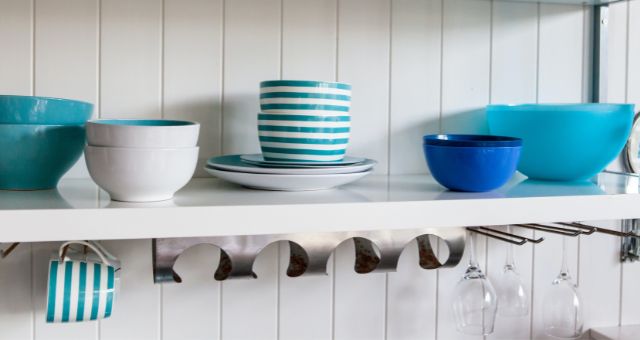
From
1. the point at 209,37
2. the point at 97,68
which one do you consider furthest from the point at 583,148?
the point at 97,68

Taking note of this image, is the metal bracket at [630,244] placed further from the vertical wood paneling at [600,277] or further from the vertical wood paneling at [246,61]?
the vertical wood paneling at [246,61]

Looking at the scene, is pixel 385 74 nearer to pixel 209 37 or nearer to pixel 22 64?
pixel 209 37

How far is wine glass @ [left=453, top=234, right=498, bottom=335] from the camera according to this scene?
104 cm

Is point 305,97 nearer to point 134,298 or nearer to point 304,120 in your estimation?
point 304,120

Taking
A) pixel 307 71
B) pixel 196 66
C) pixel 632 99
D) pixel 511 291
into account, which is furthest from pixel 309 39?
pixel 632 99

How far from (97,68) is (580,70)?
2.69ft

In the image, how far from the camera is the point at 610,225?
4.00ft

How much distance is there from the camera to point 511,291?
1.07 metres

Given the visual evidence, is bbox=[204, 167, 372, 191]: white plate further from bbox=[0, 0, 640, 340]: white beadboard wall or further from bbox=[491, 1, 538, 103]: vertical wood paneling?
bbox=[491, 1, 538, 103]: vertical wood paneling

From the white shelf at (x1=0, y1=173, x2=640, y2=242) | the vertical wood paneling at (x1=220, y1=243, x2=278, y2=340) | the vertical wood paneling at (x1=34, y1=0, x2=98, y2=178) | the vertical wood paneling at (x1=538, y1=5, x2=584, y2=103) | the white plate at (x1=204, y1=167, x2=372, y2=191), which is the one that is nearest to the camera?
the white shelf at (x1=0, y1=173, x2=640, y2=242)

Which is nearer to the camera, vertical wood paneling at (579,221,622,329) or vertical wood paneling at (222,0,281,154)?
vertical wood paneling at (222,0,281,154)

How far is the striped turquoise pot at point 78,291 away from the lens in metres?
0.83

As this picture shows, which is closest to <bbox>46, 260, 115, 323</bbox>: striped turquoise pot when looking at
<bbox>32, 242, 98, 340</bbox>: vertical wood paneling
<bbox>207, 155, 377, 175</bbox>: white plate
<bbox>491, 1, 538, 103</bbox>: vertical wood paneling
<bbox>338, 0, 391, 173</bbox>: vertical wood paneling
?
<bbox>32, 242, 98, 340</bbox>: vertical wood paneling

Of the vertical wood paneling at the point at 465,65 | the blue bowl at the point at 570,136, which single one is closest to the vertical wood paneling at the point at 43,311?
the vertical wood paneling at the point at 465,65
